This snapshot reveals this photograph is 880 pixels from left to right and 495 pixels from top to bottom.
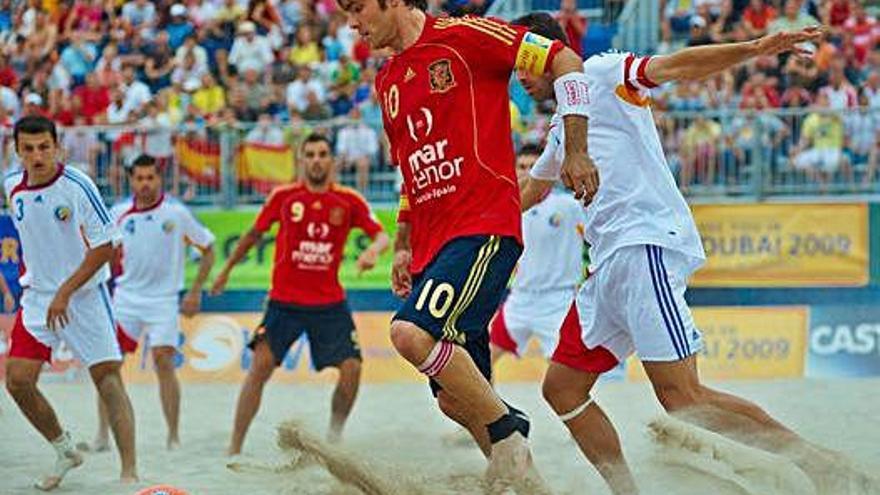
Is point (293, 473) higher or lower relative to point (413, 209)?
lower

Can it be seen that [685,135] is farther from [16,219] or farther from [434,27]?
[434,27]

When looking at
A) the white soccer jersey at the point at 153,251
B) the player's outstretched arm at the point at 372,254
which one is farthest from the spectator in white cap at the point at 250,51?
the player's outstretched arm at the point at 372,254

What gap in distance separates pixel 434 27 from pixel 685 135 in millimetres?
10167

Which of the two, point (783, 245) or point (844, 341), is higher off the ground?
point (783, 245)

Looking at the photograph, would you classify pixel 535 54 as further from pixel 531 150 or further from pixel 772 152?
pixel 772 152

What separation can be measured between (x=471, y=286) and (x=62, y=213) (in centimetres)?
353

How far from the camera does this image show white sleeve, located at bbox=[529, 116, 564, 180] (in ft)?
22.8

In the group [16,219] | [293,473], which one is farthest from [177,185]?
[293,473]

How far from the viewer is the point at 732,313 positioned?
50.2 ft

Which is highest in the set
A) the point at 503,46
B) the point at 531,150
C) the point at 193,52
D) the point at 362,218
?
A: the point at 503,46

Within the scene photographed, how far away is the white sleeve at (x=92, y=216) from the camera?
8.63 metres

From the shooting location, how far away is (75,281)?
27.9ft

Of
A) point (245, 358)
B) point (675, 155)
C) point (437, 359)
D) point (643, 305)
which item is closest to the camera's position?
point (437, 359)

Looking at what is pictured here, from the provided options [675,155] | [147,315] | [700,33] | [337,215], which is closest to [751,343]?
[675,155]
